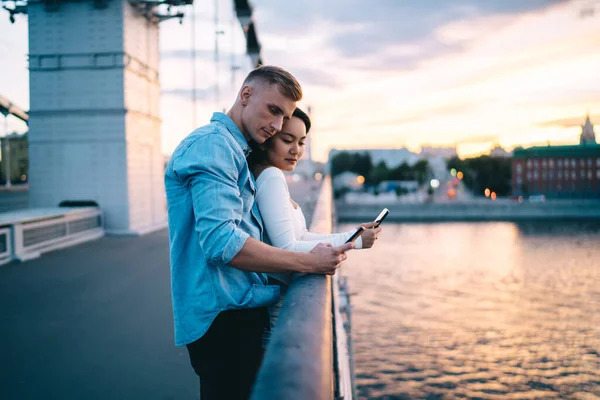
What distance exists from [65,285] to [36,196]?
4744mm

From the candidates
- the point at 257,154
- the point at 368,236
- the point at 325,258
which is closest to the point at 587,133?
the point at 368,236

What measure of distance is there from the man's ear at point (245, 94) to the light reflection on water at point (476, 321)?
12129 mm

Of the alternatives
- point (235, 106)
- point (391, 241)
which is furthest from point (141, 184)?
point (391, 241)

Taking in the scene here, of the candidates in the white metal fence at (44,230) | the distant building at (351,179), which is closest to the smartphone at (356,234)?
the white metal fence at (44,230)

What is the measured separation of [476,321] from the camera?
18891mm

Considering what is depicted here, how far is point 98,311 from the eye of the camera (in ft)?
15.2

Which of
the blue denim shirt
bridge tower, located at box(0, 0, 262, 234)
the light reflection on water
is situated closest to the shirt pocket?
the blue denim shirt

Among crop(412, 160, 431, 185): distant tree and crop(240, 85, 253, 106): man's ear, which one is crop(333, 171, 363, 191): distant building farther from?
crop(240, 85, 253, 106): man's ear

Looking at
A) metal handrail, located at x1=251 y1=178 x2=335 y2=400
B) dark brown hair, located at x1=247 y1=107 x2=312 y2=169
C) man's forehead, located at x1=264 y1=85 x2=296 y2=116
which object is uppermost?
man's forehead, located at x1=264 y1=85 x2=296 y2=116

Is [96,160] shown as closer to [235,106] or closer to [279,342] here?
[235,106]

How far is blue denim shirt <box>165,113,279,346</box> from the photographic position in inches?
48.6

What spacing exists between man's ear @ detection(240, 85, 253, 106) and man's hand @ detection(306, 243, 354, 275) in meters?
0.50

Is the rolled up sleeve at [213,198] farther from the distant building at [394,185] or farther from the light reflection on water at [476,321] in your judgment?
the distant building at [394,185]

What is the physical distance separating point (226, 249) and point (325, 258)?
35cm
